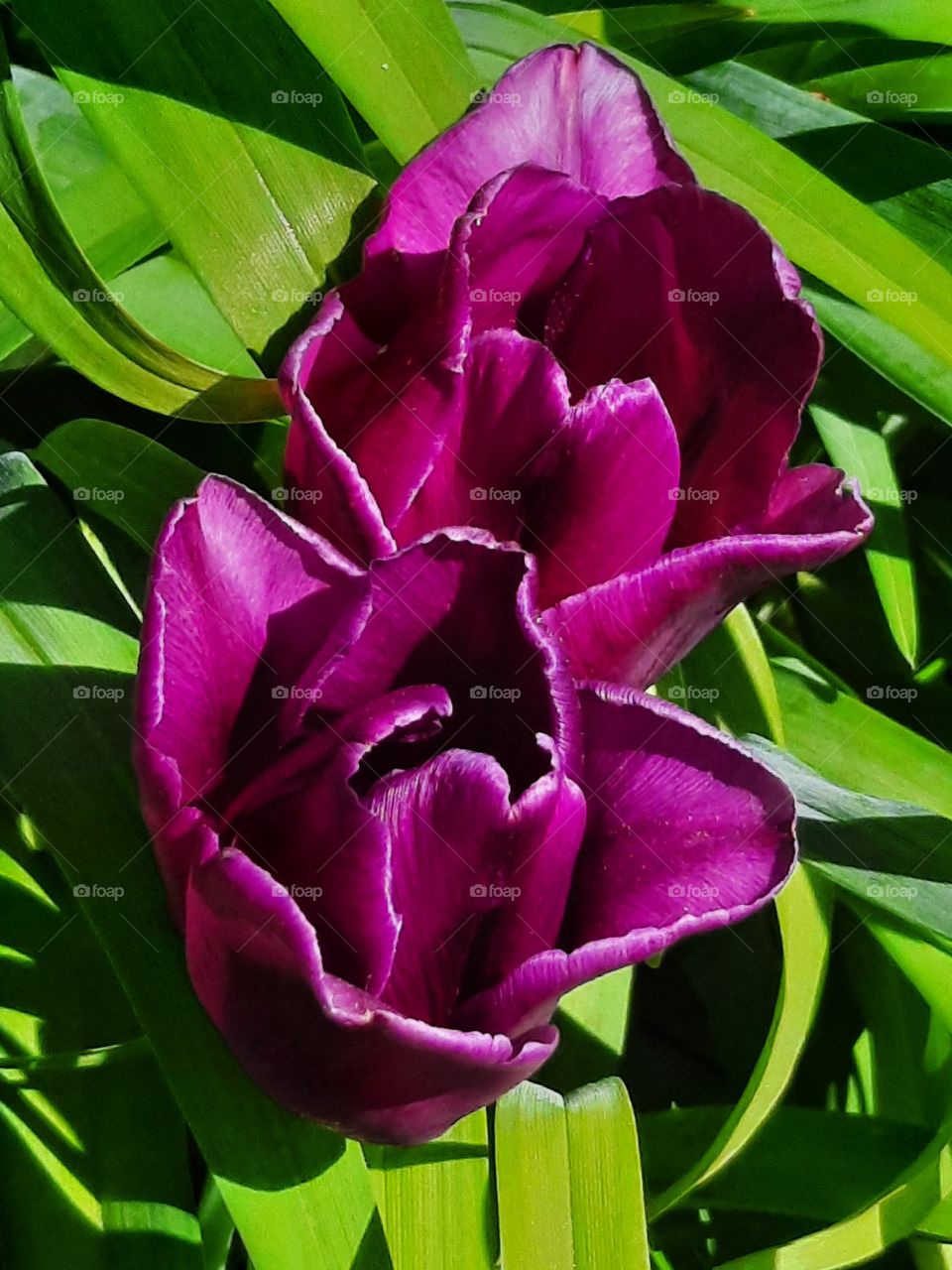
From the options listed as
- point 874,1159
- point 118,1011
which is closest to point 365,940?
point 118,1011

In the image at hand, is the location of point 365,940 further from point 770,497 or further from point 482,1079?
point 770,497

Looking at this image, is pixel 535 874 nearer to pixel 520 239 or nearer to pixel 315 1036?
pixel 315 1036
